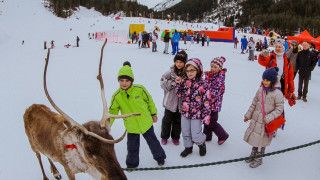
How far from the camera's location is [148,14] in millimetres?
119812

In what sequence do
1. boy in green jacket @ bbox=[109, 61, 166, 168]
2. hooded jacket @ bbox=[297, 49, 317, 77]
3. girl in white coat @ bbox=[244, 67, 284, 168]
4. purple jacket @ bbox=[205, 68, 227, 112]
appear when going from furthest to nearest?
hooded jacket @ bbox=[297, 49, 317, 77] → purple jacket @ bbox=[205, 68, 227, 112] → girl in white coat @ bbox=[244, 67, 284, 168] → boy in green jacket @ bbox=[109, 61, 166, 168]

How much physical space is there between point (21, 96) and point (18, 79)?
277cm

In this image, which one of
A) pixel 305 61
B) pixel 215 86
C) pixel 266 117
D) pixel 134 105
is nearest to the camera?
pixel 134 105

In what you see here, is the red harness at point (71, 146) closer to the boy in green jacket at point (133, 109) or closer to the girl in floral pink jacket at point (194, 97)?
the boy in green jacket at point (133, 109)

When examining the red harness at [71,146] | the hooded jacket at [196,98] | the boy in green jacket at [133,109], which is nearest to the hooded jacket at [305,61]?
the hooded jacket at [196,98]

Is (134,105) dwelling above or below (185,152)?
above

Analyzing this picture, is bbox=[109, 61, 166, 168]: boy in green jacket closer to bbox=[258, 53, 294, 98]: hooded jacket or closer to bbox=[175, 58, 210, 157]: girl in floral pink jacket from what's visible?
bbox=[175, 58, 210, 157]: girl in floral pink jacket

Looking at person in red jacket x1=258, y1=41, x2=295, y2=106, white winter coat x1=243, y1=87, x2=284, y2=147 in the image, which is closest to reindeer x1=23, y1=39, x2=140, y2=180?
white winter coat x1=243, y1=87, x2=284, y2=147

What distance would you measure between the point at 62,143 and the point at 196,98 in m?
1.99

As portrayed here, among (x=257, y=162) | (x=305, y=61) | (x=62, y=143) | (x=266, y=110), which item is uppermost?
(x=305, y=61)

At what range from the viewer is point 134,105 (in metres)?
3.49

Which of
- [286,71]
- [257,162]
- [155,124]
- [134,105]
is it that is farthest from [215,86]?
[155,124]

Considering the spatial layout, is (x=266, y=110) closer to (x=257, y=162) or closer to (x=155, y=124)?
(x=257, y=162)

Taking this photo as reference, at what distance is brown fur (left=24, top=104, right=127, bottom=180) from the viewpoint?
2.31 metres
